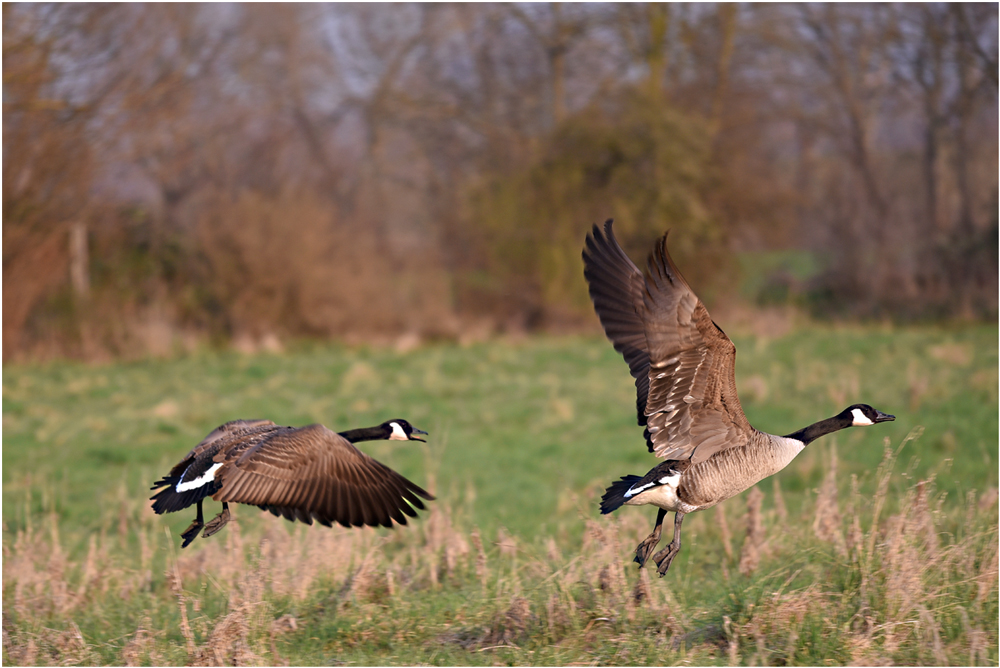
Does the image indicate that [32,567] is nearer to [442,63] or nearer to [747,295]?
[747,295]

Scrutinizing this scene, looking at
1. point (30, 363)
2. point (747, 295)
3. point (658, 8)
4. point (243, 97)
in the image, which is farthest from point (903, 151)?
point (30, 363)

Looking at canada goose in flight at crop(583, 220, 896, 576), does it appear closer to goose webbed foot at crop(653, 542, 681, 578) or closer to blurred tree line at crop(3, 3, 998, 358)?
goose webbed foot at crop(653, 542, 681, 578)

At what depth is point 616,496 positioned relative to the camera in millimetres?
4043

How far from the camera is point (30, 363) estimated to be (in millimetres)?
20266

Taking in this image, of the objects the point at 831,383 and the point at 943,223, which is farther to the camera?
the point at 943,223

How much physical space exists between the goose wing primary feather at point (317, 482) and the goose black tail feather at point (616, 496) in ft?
2.77

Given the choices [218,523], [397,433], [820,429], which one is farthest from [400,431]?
[820,429]

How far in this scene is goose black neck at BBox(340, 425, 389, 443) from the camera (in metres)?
4.70

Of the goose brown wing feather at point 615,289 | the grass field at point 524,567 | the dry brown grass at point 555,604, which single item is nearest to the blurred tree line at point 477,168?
the grass field at point 524,567

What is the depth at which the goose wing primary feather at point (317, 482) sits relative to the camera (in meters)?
4.18

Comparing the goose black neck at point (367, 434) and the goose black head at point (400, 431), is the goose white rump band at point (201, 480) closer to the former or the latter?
the goose black neck at point (367, 434)

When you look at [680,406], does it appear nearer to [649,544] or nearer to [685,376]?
[685,376]

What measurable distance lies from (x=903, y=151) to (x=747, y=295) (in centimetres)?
655

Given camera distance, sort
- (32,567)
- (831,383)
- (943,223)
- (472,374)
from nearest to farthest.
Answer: (32,567)
(831,383)
(472,374)
(943,223)
